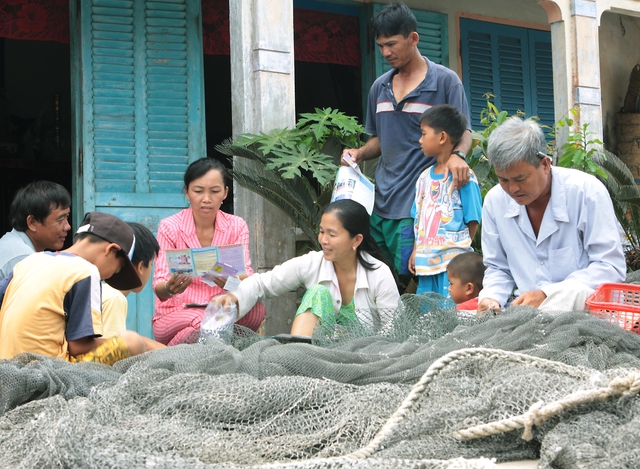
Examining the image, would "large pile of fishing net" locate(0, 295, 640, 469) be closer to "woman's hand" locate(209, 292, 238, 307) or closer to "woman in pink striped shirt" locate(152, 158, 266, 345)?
"woman's hand" locate(209, 292, 238, 307)

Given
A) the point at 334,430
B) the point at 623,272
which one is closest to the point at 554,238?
the point at 623,272

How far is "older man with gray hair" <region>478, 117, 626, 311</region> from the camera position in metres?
3.79

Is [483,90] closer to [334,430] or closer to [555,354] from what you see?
[555,354]

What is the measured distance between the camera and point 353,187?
5.32 m

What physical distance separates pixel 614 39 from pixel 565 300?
7.48 meters

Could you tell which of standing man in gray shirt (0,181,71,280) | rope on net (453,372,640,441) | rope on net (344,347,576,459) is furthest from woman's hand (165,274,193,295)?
rope on net (453,372,640,441)

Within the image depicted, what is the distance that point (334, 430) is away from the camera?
7.48 ft

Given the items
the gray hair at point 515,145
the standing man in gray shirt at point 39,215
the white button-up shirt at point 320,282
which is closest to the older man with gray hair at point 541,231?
the gray hair at point 515,145

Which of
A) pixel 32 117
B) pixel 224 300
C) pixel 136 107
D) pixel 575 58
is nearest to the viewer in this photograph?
pixel 224 300

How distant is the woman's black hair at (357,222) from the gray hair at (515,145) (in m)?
1.22

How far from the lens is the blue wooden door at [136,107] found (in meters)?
6.65

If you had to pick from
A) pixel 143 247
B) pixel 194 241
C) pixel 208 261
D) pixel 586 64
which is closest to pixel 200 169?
pixel 194 241

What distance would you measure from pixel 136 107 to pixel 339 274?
2.80 m

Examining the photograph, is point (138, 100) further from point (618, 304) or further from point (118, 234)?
point (618, 304)
